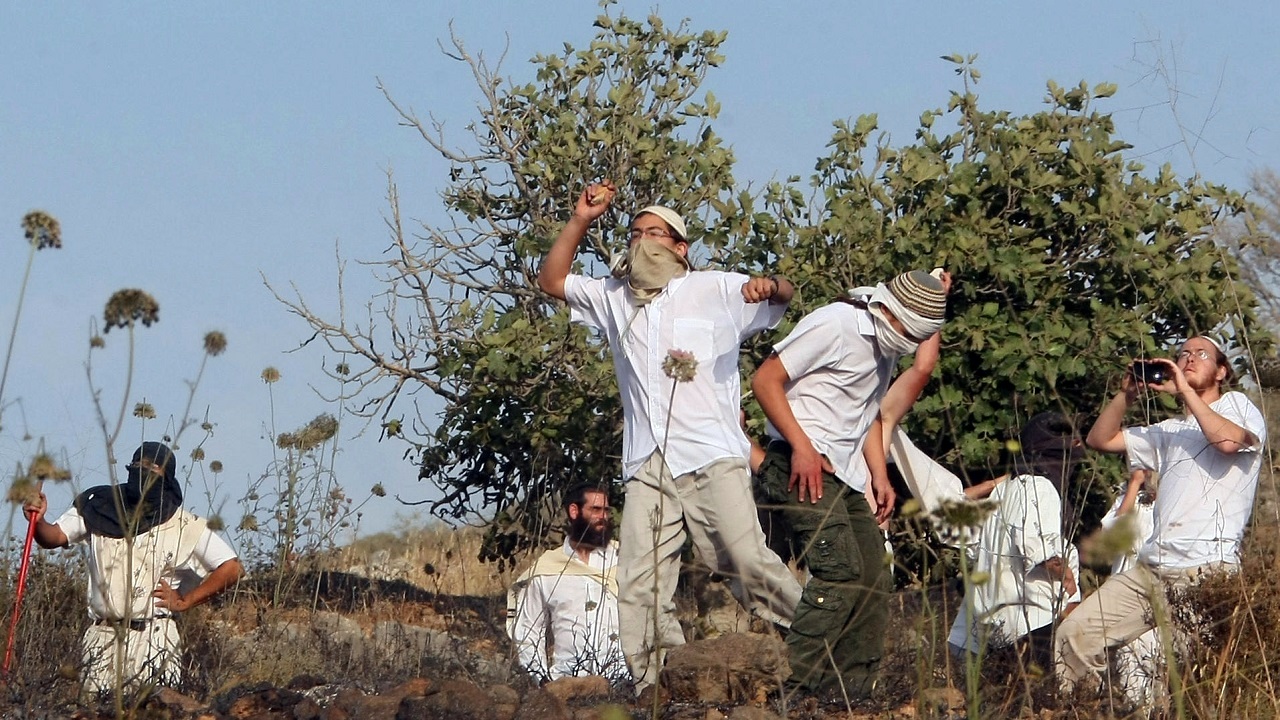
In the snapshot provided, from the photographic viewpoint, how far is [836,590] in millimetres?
4652

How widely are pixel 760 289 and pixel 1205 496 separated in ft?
5.14

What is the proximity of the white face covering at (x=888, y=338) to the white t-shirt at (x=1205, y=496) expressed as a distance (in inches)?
32.7

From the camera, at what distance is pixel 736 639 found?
4.47 m

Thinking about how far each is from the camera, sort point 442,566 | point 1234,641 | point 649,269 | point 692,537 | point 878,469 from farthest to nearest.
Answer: point 442,566, point 878,469, point 649,269, point 692,537, point 1234,641

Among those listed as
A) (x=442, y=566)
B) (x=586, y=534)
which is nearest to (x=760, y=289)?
(x=586, y=534)

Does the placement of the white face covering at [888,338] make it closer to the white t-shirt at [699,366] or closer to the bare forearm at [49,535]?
the white t-shirt at [699,366]

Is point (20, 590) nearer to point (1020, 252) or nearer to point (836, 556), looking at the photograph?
point (836, 556)

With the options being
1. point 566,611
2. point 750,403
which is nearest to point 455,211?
point 750,403

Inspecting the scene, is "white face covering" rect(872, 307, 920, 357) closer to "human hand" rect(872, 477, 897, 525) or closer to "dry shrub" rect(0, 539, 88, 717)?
"human hand" rect(872, 477, 897, 525)

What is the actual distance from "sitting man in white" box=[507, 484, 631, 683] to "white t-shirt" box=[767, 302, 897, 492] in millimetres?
1473

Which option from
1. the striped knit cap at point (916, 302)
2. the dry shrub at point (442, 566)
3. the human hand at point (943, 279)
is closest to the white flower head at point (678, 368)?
the striped knit cap at point (916, 302)

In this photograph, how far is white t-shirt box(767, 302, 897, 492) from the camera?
498cm

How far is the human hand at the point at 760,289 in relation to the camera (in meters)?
5.01

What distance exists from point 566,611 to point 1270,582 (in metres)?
2.91
